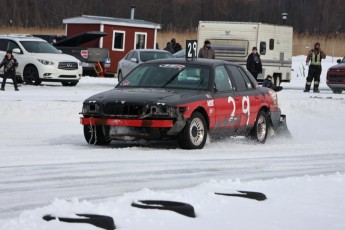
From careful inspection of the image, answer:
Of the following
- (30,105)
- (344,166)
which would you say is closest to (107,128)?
(344,166)

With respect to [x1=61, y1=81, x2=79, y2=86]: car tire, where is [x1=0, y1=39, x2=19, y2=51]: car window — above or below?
above

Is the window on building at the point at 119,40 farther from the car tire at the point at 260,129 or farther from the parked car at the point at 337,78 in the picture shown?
the car tire at the point at 260,129

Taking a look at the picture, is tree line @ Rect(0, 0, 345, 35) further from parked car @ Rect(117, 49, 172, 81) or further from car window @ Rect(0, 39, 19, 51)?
car window @ Rect(0, 39, 19, 51)

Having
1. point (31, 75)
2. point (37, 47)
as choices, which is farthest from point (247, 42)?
point (31, 75)

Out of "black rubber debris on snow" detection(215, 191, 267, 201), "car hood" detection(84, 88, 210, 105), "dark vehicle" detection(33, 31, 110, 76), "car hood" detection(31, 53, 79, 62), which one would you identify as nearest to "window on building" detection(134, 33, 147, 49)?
"dark vehicle" detection(33, 31, 110, 76)

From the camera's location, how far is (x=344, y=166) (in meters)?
12.7

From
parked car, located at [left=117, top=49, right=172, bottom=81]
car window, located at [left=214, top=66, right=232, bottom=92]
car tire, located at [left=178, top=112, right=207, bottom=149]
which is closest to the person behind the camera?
car tire, located at [left=178, top=112, right=207, bottom=149]

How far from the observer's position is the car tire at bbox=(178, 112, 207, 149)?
13516mm

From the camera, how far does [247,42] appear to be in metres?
35.7

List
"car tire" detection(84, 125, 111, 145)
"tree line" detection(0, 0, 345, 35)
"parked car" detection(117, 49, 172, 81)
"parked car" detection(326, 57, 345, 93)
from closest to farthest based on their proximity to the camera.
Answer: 1. "car tire" detection(84, 125, 111, 145)
2. "parked car" detection(117, 49, 172, 81)
3. "parked car" detection(326, 57, 345, 93)
4. "tree line" detection(0, 0, 345, 35)

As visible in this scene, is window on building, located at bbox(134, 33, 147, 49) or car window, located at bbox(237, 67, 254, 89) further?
window on building, located at bbox(134, 33, 147, 49)

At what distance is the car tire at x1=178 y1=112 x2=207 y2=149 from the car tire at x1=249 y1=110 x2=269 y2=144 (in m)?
2.06

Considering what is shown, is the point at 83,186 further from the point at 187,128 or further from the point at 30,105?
the point at 30,105

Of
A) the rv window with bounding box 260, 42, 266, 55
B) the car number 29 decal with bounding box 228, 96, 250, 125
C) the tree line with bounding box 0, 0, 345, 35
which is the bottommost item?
the car number 29 decal with bounding box 228, 96, 250, 125
